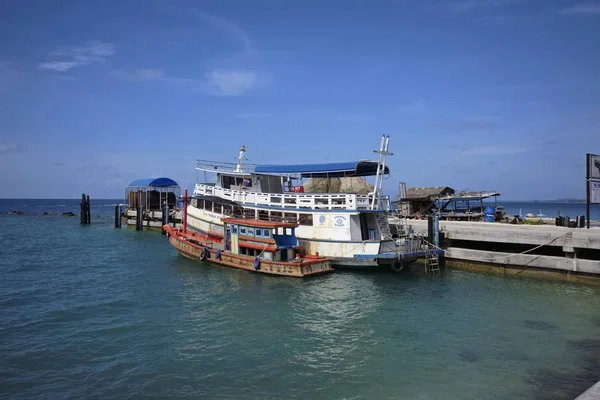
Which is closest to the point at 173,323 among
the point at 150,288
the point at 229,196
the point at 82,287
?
the point at 150,288

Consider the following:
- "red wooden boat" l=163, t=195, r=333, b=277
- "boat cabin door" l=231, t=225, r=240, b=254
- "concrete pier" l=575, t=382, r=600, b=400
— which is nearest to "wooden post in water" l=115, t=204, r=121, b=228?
"red wooden boat" l=163, t=195, r=333, b=277

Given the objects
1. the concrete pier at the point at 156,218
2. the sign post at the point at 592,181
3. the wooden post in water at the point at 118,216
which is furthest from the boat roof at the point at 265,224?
the wooden post in water at the point at 118,216

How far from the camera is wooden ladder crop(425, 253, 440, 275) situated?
80.6 feet

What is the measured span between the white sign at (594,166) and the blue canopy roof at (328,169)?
38.4ft

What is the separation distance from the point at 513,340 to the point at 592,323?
13.4ft

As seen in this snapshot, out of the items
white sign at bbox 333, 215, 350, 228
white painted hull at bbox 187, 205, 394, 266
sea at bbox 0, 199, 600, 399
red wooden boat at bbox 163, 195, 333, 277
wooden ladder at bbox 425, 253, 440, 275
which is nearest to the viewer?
sea at bbox 0, 199, 600, 399

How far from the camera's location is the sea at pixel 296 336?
10.8 metres

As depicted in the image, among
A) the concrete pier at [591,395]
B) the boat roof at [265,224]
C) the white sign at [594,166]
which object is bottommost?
the concrete pier at [591,395]

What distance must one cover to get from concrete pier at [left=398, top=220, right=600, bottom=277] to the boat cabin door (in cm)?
1367

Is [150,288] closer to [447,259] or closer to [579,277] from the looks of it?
[447,259]

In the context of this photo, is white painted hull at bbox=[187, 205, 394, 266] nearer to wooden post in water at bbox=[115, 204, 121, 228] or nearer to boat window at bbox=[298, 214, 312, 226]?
boat window at bbox=[298, 214, 312, 226]

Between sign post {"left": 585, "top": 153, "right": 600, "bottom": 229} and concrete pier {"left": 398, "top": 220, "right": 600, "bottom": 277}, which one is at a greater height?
sign post {"left": 585, "top": 153, "right": 600, "bottom": 229}

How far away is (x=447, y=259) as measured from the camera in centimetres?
2686

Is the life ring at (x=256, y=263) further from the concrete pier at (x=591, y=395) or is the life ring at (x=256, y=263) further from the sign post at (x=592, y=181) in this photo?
the sign post at (x=592, y=181)
